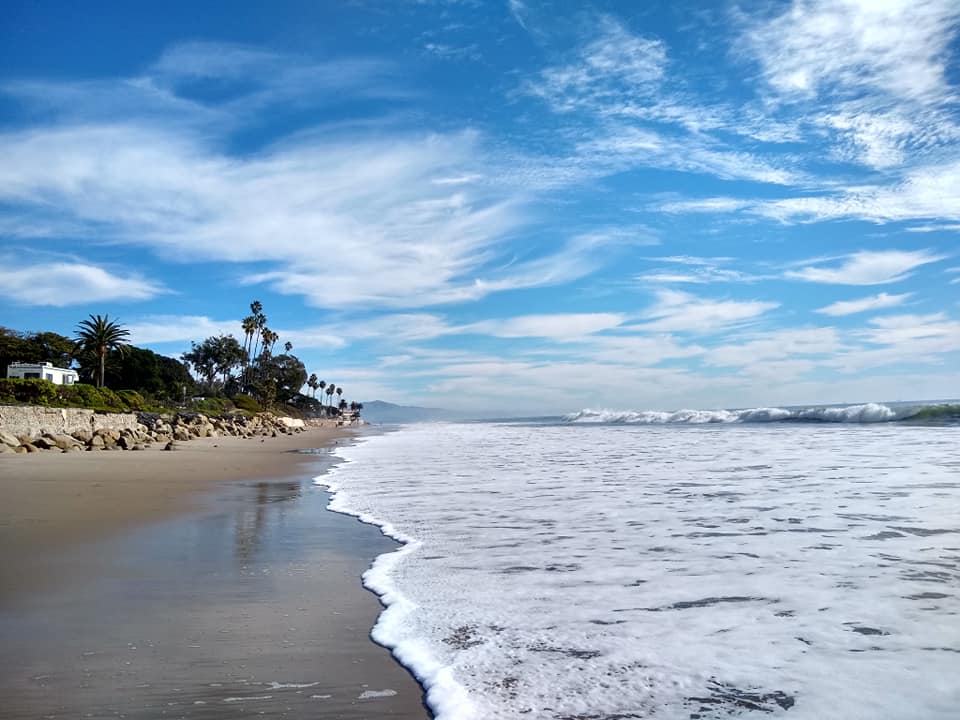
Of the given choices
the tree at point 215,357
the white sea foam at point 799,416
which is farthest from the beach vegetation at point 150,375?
the white sea foam at point 799,416

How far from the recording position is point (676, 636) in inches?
180

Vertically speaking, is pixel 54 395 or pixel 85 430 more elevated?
pixel 54 395

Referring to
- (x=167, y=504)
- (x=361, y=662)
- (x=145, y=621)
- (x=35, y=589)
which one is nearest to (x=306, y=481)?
(x=167, y=504)

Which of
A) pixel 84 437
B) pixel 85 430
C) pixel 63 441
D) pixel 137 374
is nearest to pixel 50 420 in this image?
pixel 85 430

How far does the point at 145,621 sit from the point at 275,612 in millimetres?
887

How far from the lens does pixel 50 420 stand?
32.1 m

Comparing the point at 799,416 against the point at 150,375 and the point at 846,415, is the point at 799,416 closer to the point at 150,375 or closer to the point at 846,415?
the point at 846,415

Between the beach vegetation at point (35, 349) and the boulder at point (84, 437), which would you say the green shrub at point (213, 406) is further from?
the boulder at point (84, 437)

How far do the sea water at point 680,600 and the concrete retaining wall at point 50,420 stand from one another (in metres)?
24.7

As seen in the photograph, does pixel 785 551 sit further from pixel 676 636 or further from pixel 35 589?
pixel 35 589

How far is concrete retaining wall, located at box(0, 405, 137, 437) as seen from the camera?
29.1 meters

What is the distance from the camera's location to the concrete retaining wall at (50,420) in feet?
95.3

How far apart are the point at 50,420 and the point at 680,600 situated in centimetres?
3439

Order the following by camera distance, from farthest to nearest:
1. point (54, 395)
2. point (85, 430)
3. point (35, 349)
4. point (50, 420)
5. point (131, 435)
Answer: point (35, 349) → point (54, 395) → point (85, 430) → point (50, 420) → point (131, 435)
